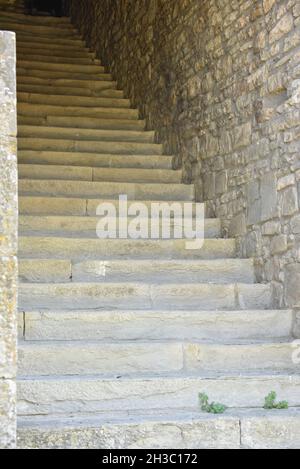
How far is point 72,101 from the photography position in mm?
7414

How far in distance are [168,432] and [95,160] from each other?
3474 mm

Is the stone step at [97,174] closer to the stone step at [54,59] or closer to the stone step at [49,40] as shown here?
the stone step at [54,59]

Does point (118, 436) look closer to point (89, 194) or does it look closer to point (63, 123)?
point (89, 194)

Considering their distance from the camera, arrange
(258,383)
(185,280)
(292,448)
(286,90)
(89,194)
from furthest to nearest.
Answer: (89,194) < (185,280) < (286,90) < (258,383) < (292,448)

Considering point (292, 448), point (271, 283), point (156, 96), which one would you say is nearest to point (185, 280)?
point (271, 283)

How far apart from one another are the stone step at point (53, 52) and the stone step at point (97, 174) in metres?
3.37

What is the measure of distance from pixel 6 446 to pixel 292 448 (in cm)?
137

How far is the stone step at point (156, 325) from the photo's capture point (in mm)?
3752

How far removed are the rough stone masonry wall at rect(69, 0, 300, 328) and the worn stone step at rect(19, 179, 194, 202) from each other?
0.18 metres

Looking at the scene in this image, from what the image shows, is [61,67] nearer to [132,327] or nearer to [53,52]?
[53,52]

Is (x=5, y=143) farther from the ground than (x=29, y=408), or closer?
farther from the ground

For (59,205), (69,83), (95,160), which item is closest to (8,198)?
(59,205)

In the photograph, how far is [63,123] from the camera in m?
6.82

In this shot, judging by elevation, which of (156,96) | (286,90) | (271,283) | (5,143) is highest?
(156,96)
